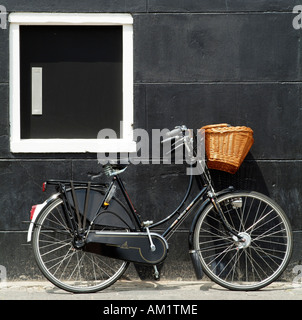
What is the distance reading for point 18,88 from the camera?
21.0 feet

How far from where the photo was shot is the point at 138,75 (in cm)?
635

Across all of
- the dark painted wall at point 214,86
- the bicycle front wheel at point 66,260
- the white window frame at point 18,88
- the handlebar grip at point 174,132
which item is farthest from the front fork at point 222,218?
the bicycle front wheel at point 66,260

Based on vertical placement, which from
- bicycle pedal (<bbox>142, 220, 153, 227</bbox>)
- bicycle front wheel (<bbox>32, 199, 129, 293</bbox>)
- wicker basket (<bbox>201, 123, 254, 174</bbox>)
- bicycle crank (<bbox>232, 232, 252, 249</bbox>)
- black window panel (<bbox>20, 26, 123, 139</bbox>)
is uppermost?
black window panel (<bbox>20, 26, 123, 139</bbox>)

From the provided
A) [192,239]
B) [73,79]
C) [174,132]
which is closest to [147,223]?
[192,239]

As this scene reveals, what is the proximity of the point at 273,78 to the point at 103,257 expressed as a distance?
8.13 ft

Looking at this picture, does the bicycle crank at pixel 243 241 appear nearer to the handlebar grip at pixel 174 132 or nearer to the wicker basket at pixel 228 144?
the wicker basket at pixel 228 144

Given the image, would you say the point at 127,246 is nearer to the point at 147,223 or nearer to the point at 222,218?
the point at 147,223

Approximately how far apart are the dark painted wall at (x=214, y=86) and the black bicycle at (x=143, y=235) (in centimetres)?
23

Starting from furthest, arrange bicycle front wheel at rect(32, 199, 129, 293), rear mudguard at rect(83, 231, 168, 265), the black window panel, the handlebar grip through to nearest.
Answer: the black window panel < bicycle front wheel at rect(32, 199, 129, 293) < the handlebar grip < rear mudguard at rect(83, 231, 168, 265)

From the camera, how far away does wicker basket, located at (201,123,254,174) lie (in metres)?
5.77

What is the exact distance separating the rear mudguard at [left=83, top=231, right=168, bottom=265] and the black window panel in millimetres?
1180

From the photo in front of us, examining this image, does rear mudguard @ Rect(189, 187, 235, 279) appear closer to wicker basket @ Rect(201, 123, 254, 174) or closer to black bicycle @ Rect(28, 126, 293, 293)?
black bicycle @ Rect(28, 126, 293, 293)

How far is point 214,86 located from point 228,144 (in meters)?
0.83

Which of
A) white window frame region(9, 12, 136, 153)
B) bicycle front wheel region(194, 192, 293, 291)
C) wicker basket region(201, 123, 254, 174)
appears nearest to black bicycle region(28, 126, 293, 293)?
bicycle front wheel region(194, 192, 293, 291)
